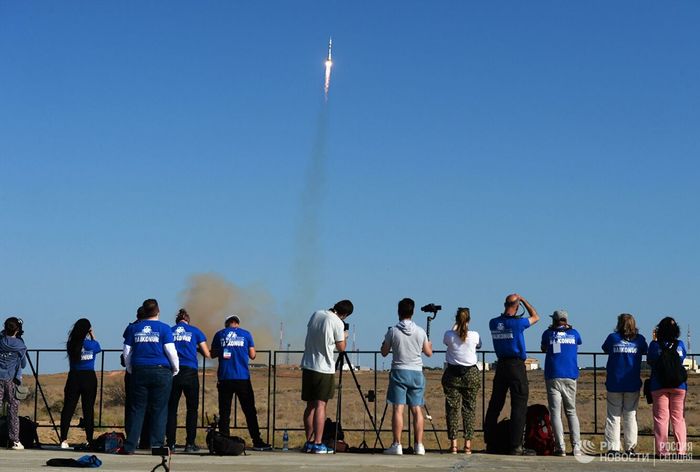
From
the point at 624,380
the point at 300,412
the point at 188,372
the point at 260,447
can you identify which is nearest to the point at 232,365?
the point at 188,372

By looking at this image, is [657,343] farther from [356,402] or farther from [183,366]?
[356,402]

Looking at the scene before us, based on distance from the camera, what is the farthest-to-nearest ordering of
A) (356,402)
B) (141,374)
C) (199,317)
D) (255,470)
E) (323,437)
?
(199,317)
(356,402)
(323,437)
(141,374)
(255,470)

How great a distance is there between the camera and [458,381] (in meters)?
14.5

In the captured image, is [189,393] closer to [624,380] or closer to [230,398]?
[230,398]

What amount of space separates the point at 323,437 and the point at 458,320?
9.33ft

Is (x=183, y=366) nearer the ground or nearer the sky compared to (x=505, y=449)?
nearer the sky

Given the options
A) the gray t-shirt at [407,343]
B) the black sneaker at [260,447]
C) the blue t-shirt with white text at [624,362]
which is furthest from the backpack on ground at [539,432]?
the black sneaker at [260,447]

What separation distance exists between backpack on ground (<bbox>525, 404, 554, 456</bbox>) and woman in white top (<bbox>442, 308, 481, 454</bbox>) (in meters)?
0.92

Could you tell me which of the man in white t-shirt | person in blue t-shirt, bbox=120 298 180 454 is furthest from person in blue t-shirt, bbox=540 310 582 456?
person in blue t-shirt, bbox=120 298 180 454

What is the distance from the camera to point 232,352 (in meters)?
15.1

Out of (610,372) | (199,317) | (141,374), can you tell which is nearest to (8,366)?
(141,374)

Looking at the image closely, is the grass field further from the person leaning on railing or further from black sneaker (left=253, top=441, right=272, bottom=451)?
the person leaning on railing

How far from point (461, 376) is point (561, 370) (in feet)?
4.31

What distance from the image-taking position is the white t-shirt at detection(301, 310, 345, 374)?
1426 cm
